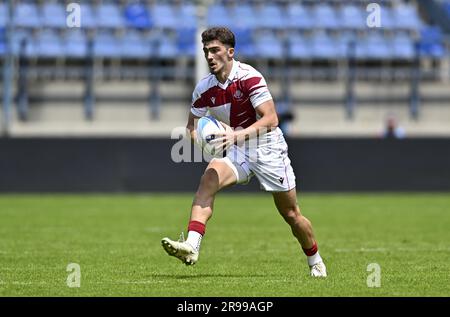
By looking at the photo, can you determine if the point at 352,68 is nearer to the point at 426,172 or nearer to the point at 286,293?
the point at 426,172

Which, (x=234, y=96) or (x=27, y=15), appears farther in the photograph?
(x=27, y=15)

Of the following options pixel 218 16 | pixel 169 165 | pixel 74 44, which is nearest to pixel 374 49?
pixel 218 16

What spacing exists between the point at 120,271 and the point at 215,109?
182cm

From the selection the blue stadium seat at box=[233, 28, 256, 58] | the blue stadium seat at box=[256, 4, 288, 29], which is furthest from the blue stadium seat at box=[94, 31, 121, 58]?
the blue stadium seat at box=[256, 4, 288, 29]

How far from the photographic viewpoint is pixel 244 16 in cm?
3158

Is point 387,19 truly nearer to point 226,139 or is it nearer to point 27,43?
point 27,43

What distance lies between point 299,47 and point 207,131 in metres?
21.8

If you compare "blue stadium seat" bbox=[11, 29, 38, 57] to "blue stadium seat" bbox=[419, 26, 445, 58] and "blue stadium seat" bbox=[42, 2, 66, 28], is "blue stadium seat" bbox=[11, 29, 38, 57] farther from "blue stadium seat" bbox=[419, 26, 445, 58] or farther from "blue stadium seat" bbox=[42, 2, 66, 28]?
"blue stadium seat" bbox=[419, 26, 445, 58]

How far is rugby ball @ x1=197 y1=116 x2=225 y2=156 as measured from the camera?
9.31m

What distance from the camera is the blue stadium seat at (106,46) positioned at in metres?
29.6

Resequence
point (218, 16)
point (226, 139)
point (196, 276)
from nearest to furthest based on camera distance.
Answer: point (226, 139) → point (196, 276) → point (218, 16)

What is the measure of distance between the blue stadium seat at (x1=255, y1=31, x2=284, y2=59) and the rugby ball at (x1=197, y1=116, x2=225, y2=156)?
20383mm

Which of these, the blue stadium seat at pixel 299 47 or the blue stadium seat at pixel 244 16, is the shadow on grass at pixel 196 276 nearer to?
the blue stadium seat at pixel 299 47
